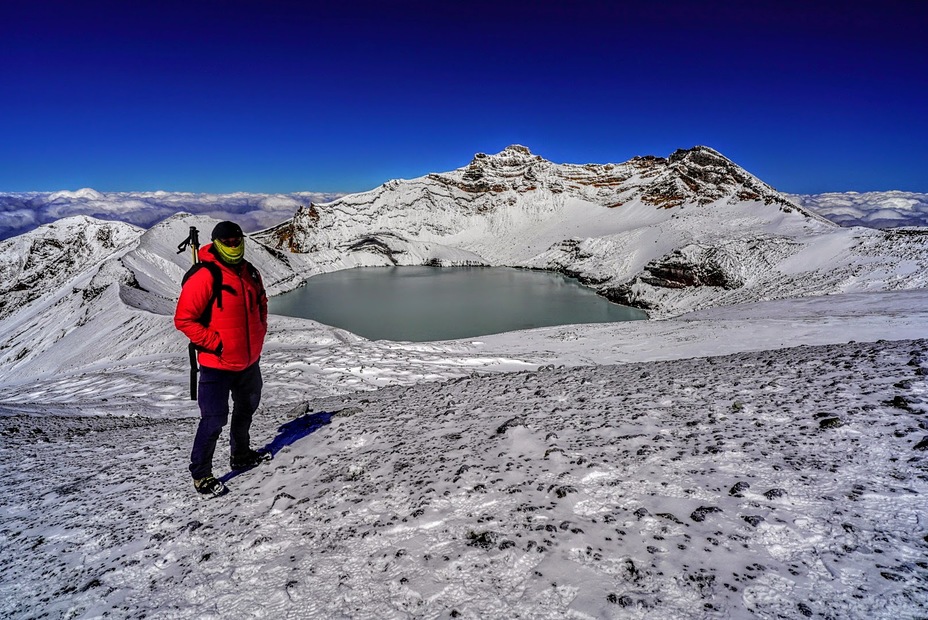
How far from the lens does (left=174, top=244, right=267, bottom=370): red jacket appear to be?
4305 millimetres

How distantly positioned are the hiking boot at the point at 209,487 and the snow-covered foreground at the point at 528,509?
0.13 m

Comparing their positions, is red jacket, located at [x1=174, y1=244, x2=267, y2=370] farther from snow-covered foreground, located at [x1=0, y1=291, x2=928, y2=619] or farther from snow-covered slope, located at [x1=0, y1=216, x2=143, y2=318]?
snow-covered slope, located at [x1=0, y1=216, x2=143, y2=318]

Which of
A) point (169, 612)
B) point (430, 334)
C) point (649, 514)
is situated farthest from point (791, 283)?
point (169, 612)

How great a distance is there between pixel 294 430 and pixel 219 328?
2.80m

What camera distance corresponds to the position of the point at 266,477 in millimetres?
5137

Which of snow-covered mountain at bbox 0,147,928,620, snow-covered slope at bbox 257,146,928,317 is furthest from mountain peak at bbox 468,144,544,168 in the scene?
snow-covered mountain at bbox 0,147,928,620

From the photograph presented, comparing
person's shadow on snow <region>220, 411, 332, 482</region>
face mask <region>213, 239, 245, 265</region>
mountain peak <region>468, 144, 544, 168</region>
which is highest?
mountain peak <region>468, 144, 544, 168</region>

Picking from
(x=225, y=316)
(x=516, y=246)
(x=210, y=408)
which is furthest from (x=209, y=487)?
(x=516, y=246)

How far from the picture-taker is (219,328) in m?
4.51

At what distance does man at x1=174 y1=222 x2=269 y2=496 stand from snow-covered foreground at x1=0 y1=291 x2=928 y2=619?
0.71m

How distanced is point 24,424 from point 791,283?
53.1 metres

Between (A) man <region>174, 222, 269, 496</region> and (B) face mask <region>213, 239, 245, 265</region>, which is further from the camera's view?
(B) face mask <region>213, 239, 245, 265</region>

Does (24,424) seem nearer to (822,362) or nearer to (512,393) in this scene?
→ (512,393)

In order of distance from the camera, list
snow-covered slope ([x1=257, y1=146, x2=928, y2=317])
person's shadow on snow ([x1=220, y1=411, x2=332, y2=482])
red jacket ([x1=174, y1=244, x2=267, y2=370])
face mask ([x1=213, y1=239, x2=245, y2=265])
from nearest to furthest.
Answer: red jacket ([x1=174, y1=244, x2=267, y2=370]) < face mask ([x1=213, y1=239, x2=245, y2=265]) < person's shadow on snow ([x1=220, y1=411, x2=332, y2=482]) < snow-covered slope ([x1=257, y1=146, x2=928, y2=317])
